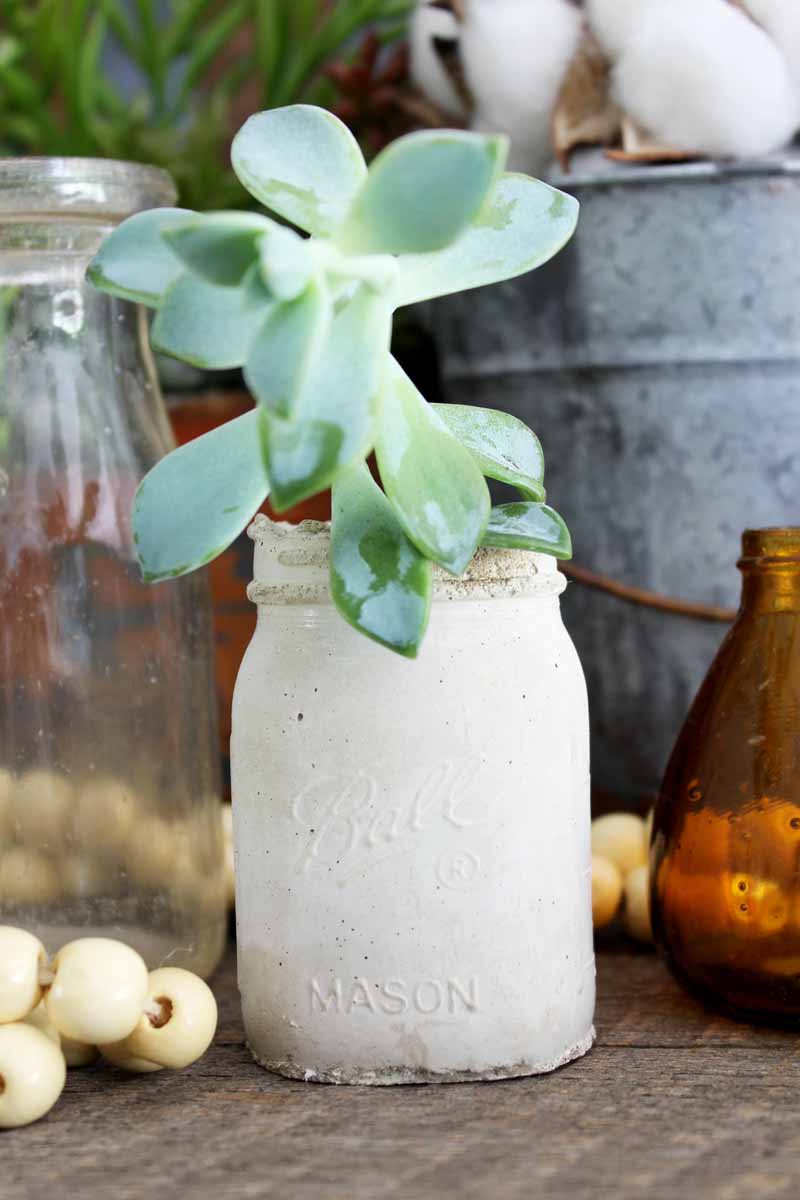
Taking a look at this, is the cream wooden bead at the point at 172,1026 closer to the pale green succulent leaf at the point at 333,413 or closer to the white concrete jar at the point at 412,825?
the white concrete jar at the point at 412,825

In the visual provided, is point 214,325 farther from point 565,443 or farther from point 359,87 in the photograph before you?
point 359,87

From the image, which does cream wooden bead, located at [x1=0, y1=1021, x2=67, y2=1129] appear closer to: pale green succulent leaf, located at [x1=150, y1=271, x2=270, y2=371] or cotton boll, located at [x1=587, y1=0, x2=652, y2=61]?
pale green succulent leaf, located at [x1=150, y1=271, x2=270, y2=371]

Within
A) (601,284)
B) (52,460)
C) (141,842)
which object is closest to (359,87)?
(601,284)

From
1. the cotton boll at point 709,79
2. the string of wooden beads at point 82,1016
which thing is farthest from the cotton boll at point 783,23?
the string of wooden beads at point 82,1016

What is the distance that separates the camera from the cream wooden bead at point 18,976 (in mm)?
461

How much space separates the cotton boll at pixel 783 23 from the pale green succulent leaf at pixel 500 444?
10.9 inches

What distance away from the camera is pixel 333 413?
0.40m

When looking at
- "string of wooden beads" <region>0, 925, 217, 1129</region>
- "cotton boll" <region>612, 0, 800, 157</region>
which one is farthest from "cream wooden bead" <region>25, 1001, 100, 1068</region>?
"cotton boll" <region>612, 0, 800, 157</region>

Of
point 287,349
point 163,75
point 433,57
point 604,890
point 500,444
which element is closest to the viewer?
point 287,349

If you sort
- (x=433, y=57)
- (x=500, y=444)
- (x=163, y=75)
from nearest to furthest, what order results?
1. (x=500, y=444)
2. (x=433, y=57)
3. (x=163, y=75)

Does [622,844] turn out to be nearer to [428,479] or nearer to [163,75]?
[428,479]

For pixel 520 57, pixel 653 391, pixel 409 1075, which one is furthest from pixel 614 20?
pixel 409 1075

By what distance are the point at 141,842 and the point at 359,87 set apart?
46 centimetres

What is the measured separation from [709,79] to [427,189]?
31 centimetres
